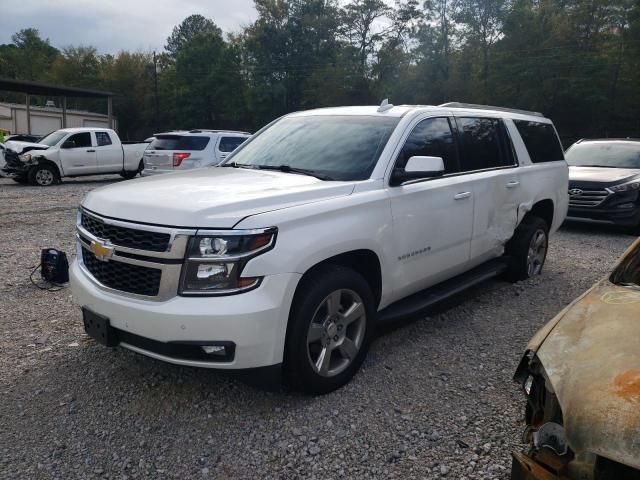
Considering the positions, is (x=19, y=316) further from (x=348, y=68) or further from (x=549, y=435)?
Answer: (x=348, y=68)

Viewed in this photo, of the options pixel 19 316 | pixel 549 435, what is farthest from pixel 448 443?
pixel 19 316

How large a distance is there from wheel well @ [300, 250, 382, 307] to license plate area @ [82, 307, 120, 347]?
1.37 meters

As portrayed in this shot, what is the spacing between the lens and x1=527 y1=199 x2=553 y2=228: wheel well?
5855mm

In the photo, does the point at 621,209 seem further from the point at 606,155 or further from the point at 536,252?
the point at 536,252

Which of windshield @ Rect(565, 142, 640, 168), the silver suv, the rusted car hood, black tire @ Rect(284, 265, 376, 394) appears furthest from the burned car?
the silver suv

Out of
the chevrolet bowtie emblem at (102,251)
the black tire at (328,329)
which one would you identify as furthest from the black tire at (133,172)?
the black tire at (328,329)

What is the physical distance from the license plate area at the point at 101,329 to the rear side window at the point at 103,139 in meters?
14.9

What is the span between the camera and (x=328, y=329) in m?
3.25

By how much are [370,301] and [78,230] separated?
2.03 metres

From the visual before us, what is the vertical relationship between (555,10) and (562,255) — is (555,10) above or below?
above

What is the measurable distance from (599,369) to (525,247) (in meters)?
3.76

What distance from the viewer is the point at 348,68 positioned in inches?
1921

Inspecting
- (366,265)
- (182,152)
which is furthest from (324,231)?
(182,152)

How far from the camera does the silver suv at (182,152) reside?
12586 mm
